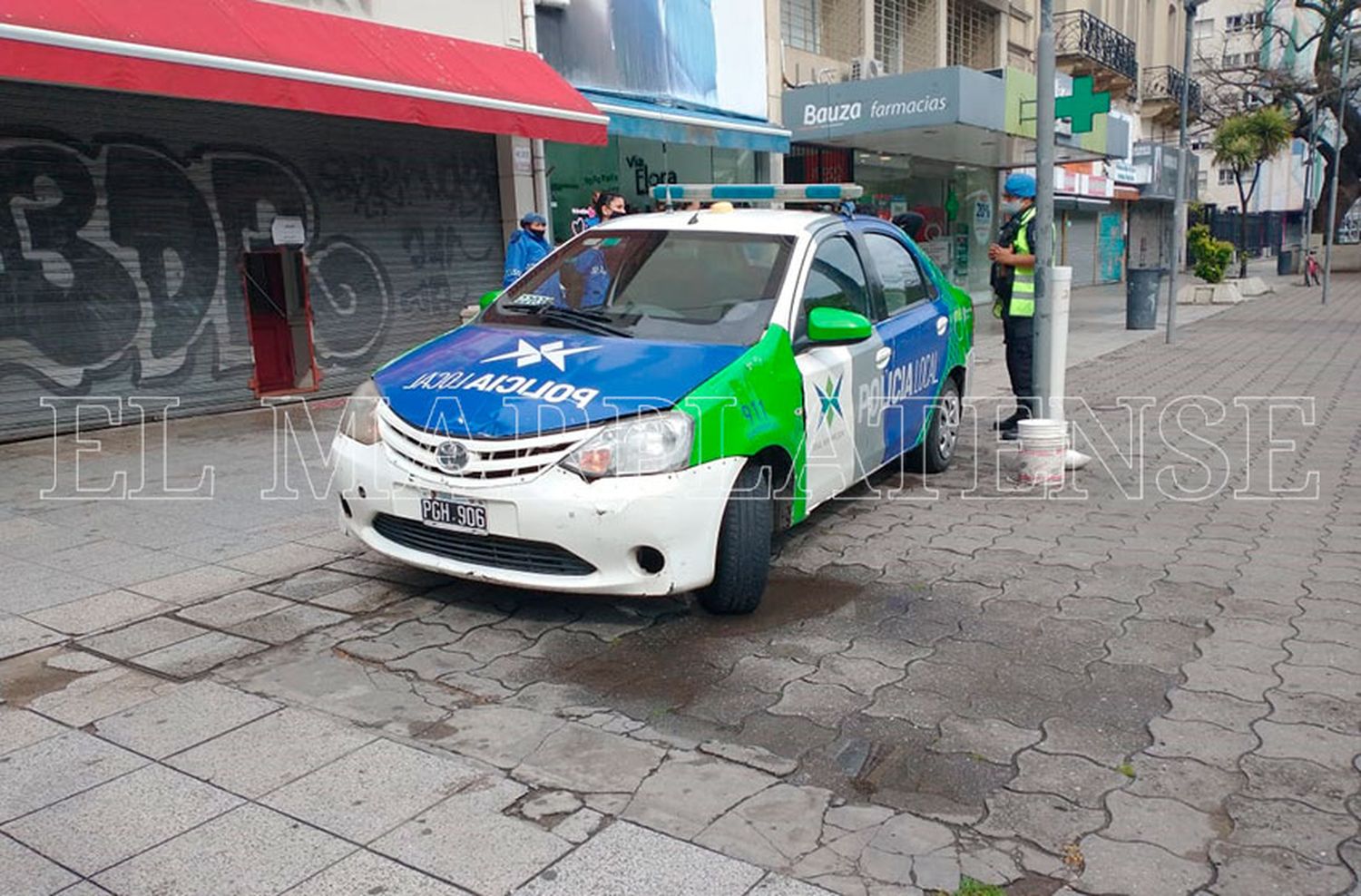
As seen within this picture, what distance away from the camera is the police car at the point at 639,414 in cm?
408

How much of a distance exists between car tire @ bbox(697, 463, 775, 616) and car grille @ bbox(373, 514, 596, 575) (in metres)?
0.58

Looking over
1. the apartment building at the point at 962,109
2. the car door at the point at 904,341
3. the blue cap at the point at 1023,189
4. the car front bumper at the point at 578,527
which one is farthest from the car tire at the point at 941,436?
the apartment building at the point at 962,109

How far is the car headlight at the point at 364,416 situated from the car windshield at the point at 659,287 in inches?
33.7

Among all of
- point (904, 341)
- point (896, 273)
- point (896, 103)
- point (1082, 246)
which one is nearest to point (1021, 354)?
point (896, 273)

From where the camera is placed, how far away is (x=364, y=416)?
15.3 ft

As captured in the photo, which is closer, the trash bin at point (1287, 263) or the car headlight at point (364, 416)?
the car headlight at point (364, 416)

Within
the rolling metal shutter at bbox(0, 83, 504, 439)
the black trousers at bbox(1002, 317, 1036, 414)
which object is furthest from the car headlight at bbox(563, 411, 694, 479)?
the rolling metal shutter at bbox(0, 83, 504, 439)

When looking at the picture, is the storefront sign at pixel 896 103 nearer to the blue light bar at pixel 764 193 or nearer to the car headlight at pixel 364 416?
the blue light bar at pixel 764 193

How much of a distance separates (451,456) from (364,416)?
0.69 metres

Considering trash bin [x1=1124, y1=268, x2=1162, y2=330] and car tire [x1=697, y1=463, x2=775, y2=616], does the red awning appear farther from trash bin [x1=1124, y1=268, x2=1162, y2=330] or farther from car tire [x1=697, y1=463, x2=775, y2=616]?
trash bin [x1=1124, y1=268, x2=1162, y2=330]

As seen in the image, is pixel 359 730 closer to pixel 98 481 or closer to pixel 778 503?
pixel 778 503

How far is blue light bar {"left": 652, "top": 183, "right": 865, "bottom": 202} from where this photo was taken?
622cm

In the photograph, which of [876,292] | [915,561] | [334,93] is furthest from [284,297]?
[915,561]

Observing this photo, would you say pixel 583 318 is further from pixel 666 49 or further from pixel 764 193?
pixel 666 49
